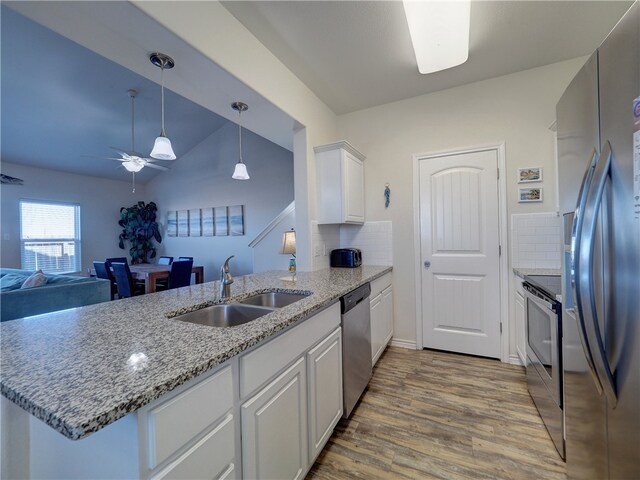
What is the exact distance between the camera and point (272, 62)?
218cm

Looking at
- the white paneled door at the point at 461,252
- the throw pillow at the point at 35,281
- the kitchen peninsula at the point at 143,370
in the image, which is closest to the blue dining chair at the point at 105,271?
the throw pillow at the point at 35,281

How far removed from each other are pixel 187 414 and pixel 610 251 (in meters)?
1.33

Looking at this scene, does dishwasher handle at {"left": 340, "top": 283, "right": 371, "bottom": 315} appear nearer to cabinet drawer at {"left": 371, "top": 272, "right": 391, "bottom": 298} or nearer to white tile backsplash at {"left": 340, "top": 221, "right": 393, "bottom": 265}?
cabinet drawer at {"left": 371, "top": 272, "right": 391, "bottom": 298}

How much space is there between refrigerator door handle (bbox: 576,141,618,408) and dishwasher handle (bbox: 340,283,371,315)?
1.12m

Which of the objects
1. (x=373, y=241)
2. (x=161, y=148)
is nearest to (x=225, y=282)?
(x=161, y=148)

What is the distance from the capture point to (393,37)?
6.66ft

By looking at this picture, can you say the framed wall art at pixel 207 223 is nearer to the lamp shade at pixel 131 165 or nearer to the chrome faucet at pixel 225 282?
the lamp shade at pixel 131 165

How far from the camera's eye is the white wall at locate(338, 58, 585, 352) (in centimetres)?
243

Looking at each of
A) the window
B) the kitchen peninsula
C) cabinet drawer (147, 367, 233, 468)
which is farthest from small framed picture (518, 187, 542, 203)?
Answer: the window

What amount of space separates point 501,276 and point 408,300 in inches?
35.0

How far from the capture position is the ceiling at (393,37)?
1782 millimetres

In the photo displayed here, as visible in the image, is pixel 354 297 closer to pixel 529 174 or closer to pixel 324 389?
pixel 324 389

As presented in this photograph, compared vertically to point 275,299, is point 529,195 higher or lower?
higher

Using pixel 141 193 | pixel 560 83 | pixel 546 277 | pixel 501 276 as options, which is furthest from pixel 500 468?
pixel 141 193
